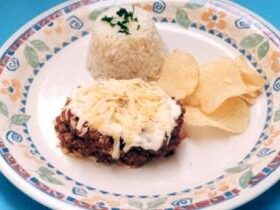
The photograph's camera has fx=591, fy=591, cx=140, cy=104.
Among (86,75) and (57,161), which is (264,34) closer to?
(86,75)

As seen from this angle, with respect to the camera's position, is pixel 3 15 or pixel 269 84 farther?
pixel 3 15

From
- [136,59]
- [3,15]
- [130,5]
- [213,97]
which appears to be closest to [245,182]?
[213,97]

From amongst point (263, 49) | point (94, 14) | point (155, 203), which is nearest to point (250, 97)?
point (263, 49)

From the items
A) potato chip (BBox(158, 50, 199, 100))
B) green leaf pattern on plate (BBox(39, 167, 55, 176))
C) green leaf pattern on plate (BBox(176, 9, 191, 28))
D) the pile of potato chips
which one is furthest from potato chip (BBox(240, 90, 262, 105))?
green leaf pattern on plate (BBox(39, 167, 55, 176))

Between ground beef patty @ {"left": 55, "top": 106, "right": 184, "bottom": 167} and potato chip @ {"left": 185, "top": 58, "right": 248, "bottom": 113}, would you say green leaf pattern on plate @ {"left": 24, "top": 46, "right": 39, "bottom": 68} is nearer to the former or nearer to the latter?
ground beef patty @ {"left": 55, "top": 106, "right": 184, "bottom": 167}

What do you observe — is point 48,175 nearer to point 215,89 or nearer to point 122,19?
point 215,89
